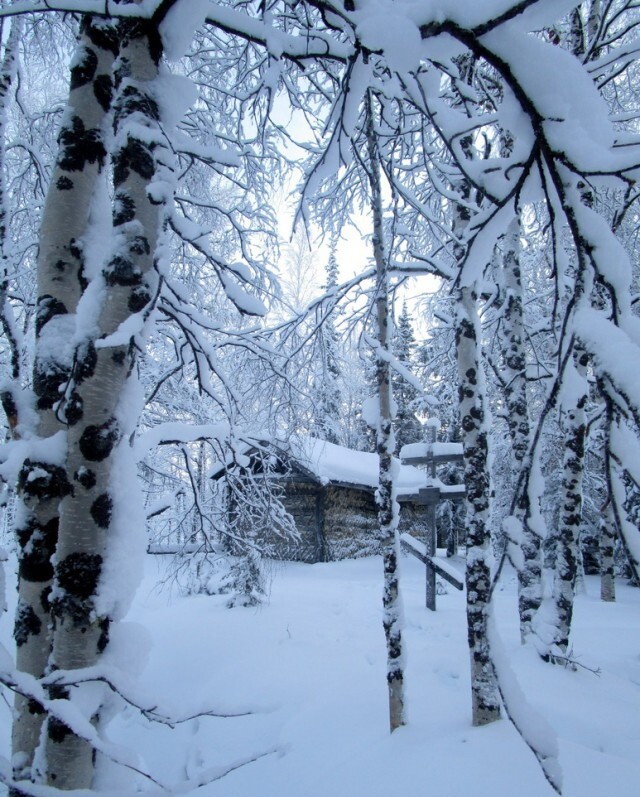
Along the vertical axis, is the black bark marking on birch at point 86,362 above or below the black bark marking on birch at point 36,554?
above

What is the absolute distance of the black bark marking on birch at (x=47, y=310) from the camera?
210 centimetres

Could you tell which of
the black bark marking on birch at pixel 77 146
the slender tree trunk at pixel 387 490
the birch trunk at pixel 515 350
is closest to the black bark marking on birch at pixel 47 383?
the black bark marking on birch at pixel 77 146

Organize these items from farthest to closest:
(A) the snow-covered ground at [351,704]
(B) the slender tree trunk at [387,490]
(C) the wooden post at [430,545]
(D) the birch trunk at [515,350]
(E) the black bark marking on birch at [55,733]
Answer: (C) the wooden post at [430,545]
(D) the birch trunk at [515,350]
(B) the slender tree trunk at [387,490]
(A) the snow-covered ground at [351,704]
(E) the black bark marking on birch at [55,733]

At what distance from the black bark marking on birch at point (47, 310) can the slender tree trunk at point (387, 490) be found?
233 centimetres

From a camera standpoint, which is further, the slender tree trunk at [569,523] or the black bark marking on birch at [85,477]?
the slender tree trunk at [569,523]

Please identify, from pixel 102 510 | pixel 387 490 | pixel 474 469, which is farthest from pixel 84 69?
pixel 474 469

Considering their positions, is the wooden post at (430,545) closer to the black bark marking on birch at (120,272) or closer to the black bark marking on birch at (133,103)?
the black bark marking on birch at (120,272)

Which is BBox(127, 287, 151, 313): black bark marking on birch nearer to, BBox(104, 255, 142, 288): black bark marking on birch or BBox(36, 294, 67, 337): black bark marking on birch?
BBox(104, 255, 142, 288): black bark marking on birch

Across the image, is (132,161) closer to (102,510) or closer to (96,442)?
(96,442)

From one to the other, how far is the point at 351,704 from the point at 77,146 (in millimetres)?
4752

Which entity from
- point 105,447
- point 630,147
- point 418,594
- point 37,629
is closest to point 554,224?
point 630,147

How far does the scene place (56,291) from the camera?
2.12 meters

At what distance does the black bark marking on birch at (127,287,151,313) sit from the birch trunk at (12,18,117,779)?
71cm

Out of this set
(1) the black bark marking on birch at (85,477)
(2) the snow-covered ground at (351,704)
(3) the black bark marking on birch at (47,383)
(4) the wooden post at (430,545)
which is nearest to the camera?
(1) the black bark marking on birch at (85,477)
